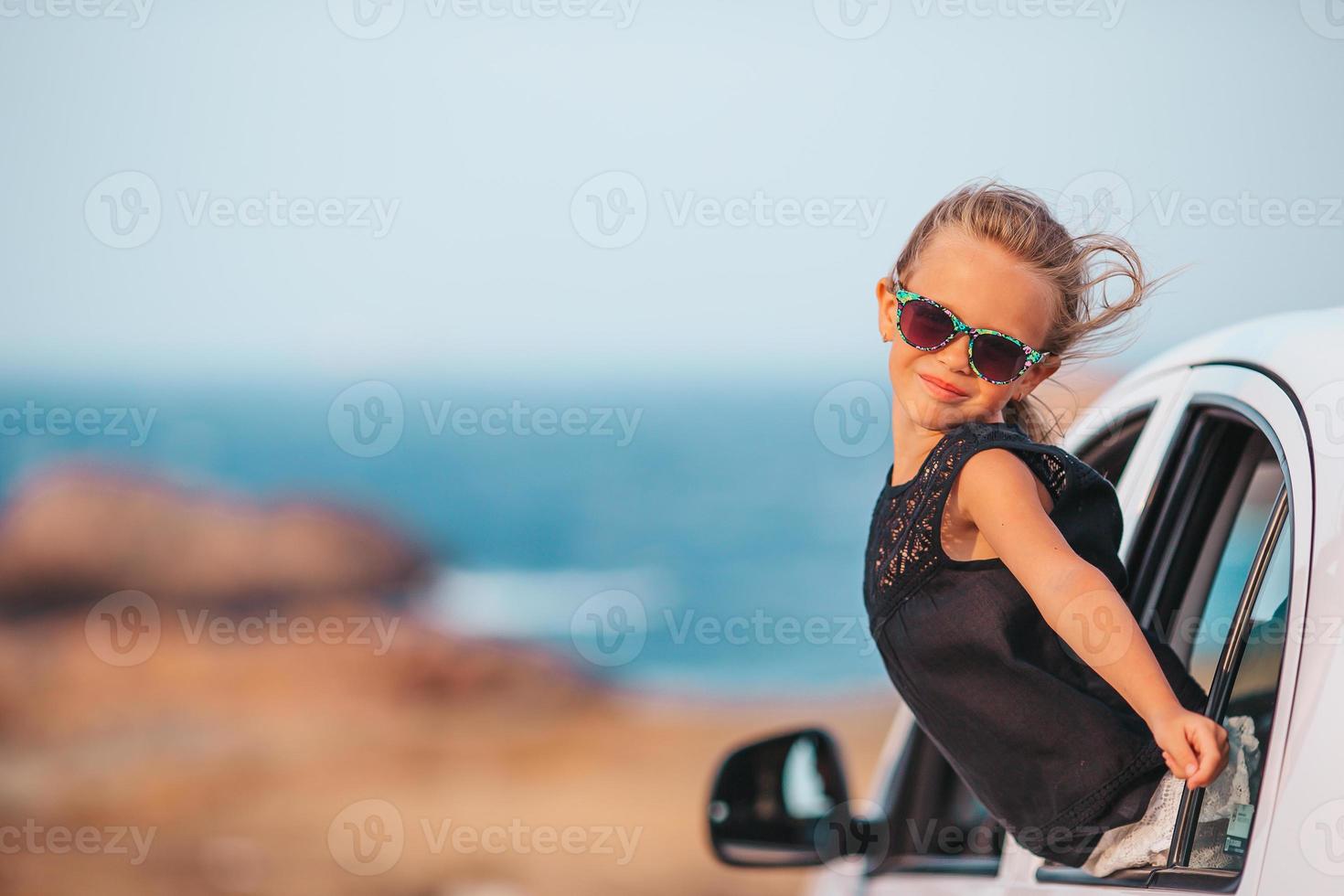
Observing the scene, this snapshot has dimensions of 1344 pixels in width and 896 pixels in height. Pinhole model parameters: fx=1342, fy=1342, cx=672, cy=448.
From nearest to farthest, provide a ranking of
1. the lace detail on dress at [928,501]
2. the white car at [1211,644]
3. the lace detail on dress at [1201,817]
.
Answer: the white car at [1211,644], the lace detail on dress at [1201,817], the lace detail on dress at [928,501]

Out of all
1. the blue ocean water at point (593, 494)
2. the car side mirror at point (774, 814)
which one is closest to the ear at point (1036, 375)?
the car side mirror at point (774, 814)

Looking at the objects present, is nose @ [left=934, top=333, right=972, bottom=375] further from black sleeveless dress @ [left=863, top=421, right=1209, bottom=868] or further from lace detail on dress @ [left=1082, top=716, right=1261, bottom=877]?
lace detail on dress @ [left=1082, top=716, right=1261, bottom=877]

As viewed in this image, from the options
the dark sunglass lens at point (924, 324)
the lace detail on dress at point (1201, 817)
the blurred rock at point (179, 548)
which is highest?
the blurred rock at point (179, 548)

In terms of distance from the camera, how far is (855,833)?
108 inches

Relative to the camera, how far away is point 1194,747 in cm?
146

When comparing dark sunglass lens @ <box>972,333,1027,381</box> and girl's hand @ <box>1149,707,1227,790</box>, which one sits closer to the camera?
girl's hand @ <box>1149,707,1227,790</box>

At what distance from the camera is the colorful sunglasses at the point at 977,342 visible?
1801 millimetres

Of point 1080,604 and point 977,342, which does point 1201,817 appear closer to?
point 1080,604

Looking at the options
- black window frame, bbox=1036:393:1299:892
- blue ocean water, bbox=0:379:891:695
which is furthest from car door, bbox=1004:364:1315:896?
blue ocean water, bbox=0:379:891:695

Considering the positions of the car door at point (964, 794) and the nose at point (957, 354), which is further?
the car door at point (964, 794)

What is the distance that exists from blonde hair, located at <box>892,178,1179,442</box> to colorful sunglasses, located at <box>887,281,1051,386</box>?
0.08 meters

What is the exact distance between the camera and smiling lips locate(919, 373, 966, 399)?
6.09 feet

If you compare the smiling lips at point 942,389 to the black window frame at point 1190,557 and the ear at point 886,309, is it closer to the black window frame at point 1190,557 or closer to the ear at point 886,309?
the ear at point 886,309

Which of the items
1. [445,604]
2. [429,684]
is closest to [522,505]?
[445,604]
